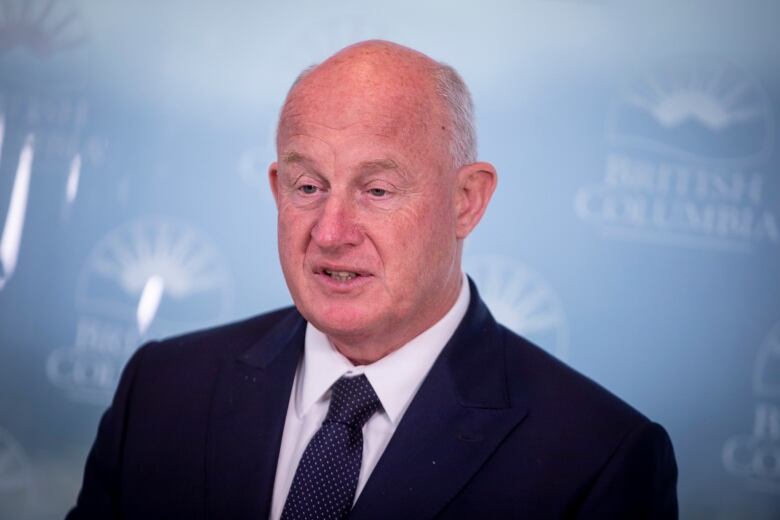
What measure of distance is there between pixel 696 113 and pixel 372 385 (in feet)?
5.05

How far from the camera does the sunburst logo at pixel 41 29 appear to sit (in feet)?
9.75

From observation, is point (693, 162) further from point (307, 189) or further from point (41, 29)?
point (41, 29)

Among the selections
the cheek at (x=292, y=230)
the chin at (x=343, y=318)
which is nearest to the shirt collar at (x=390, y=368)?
the chin at (x=343, y=318)

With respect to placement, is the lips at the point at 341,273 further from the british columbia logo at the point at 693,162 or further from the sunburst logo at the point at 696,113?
the sunburst logo at the point at 696,113

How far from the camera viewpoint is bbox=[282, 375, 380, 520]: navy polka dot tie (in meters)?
1.79

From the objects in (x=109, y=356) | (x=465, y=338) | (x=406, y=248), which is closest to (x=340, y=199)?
(x=406, y=248)

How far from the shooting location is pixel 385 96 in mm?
1782

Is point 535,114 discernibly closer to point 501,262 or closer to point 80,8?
point 501,262

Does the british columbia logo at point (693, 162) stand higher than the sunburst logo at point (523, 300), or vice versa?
the british columbia logo at point (693, 162)

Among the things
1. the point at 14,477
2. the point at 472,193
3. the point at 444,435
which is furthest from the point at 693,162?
the point at 14,477

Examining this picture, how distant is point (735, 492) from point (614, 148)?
1199 mm

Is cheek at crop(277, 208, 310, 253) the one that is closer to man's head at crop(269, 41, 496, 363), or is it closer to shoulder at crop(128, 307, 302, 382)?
man's head at crop(269, 41, 496, 363)

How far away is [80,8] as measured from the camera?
2973mm

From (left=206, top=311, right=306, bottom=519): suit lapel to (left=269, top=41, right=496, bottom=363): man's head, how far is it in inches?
9.4
